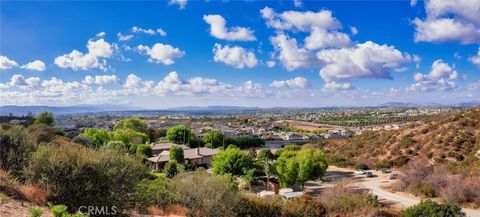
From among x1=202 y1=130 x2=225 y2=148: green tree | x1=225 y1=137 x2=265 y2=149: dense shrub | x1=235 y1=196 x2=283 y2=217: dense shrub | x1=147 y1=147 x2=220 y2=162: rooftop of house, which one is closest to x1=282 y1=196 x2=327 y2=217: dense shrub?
x1=235 y1=196 x2=283 y2=217: dense shrub

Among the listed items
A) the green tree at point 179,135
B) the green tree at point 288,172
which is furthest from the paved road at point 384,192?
the green tree at point 179,135

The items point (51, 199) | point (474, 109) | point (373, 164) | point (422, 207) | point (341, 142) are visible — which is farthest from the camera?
point (341, 142)

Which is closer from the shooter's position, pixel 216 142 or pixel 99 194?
pixel 99 194

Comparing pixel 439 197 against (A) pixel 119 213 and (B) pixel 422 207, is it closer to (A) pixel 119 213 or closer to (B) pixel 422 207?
(B) pixel 422 207

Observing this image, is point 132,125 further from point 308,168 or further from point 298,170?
point 308,168

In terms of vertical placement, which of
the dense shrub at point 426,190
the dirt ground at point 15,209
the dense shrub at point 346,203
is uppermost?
the dirt ground at point 15,209

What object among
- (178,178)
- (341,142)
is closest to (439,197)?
(178,178)

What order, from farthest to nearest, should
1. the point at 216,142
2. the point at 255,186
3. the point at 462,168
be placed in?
1. the point at 216,142
2. the point at 255,186
3. the point at 462,168

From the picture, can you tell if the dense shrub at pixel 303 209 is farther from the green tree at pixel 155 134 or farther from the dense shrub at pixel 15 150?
the green tree at pixel 155 134
